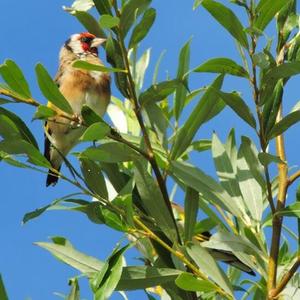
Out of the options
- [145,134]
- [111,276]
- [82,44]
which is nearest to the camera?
[111,276]

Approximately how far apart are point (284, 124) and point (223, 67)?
222 mm

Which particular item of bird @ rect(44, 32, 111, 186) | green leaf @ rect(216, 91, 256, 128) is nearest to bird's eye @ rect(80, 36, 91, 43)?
bird @ rect(44, 32, 111, 186)

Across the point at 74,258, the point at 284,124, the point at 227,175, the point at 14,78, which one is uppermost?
the point at 14,78

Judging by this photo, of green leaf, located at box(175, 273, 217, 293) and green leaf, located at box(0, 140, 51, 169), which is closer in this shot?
green leaf, located at box(175, 273, 217, 293)

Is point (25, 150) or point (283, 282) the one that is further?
point (25, 150)

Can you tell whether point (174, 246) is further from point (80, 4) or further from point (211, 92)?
point (80, 4)

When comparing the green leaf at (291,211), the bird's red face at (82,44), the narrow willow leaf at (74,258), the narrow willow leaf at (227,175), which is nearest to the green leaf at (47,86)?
the narrow willow leaf at (74,258)

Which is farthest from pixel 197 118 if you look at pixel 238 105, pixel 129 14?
pixel 129 14

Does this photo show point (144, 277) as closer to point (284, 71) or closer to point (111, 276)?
point (111, 276)

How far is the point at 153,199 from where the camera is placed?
188 cm

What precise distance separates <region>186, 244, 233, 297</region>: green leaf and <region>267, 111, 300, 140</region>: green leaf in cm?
35

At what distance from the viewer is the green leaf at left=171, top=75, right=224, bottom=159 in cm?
197

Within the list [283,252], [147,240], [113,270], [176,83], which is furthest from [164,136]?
[283,252]

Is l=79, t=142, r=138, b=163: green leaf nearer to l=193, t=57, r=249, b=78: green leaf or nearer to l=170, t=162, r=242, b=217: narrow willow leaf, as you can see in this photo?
l=170, t=162, r=242, b=217: narrow willow leaf
